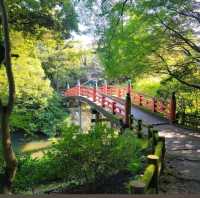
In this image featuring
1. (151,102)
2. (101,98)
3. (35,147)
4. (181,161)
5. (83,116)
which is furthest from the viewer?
(83,116)

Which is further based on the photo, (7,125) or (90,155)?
(7,125)

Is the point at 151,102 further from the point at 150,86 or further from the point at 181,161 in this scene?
the point at 181,161

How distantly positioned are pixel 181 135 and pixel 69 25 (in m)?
5.73

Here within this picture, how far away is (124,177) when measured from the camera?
643cm

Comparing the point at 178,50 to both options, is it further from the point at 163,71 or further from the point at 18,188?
the point at 18,188

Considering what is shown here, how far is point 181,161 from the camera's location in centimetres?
816

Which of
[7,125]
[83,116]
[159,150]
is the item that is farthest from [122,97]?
[7,125]

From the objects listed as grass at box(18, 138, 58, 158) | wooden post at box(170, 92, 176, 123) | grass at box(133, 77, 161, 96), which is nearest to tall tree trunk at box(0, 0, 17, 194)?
wooden post at box(170, 92, 176, 123)

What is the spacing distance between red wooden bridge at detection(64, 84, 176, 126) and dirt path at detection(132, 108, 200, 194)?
4.74ft

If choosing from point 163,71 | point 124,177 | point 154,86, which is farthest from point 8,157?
point 154,86

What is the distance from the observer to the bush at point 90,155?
19.8 ft

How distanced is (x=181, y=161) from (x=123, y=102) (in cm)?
1363

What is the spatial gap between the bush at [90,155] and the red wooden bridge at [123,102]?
19.8ft

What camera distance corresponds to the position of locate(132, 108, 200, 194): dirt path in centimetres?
622
